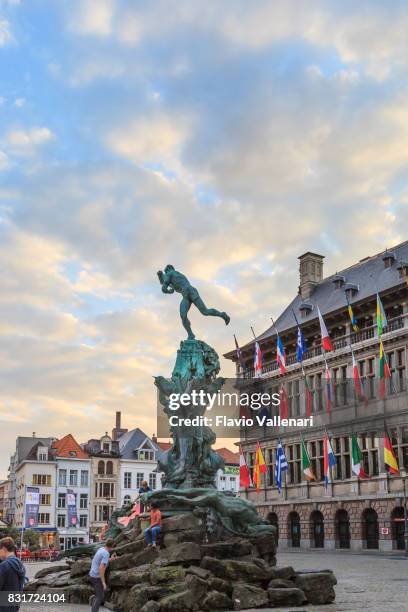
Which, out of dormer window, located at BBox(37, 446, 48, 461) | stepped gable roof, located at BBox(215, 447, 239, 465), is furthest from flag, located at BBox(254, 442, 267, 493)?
stepped gable roof, located at BBox(215, 447, 239, 465)

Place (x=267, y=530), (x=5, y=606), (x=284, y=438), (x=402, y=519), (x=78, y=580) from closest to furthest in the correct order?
(x=5, y=606) < (x=78, y=580) < (x=267, y=530) < (x=402, y=519) < (x=284, y=438)

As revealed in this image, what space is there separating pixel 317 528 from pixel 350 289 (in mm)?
18320

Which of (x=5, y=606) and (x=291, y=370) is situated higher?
(x=291, y=370)

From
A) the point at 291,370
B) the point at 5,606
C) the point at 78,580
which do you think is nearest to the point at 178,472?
the point at 78,580

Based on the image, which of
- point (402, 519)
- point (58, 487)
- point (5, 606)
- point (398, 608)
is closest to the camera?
point (5, 606)

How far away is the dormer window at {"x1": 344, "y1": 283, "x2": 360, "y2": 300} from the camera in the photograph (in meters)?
56.5

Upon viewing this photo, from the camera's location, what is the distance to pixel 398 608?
15297 millimetres

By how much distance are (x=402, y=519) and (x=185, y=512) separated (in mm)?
30845

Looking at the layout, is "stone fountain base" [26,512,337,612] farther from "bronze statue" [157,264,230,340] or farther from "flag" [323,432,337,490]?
"flag" [323,432,337,490]

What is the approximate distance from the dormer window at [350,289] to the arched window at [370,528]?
16109 mm

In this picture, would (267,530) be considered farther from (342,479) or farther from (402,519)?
(342,479)

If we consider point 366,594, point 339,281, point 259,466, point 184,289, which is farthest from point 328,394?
point 366,594

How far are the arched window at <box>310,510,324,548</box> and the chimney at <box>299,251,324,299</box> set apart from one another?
764 inches

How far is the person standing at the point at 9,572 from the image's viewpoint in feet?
28.3
